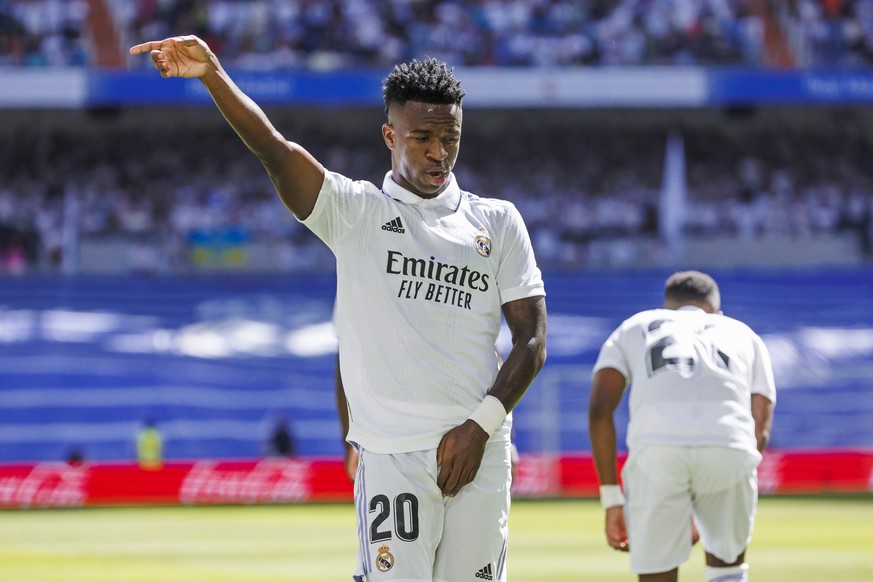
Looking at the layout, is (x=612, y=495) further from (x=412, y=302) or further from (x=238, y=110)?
(x=238, y=110)

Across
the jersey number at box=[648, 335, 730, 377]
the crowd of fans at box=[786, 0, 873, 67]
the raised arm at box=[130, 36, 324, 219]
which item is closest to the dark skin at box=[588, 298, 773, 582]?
the jersey number at box=[648, 335, 730, 377]

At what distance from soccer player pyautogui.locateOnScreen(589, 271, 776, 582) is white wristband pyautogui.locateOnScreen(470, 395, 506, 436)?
7.53 ft

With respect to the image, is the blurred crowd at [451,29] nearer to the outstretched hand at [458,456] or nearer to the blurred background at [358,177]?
the blurred background at [358,177]

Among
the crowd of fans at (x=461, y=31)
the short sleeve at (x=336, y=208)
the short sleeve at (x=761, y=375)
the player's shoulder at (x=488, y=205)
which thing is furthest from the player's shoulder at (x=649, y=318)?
the crowd of fans at (x=461, y=31)

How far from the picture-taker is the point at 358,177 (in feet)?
105

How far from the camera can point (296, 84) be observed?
30.5 metres

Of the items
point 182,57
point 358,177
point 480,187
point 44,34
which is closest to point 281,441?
point 358,177

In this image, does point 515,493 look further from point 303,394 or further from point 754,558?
point 754,558

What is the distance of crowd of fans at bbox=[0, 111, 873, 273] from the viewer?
29391mm

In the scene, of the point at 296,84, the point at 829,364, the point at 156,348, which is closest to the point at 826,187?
the point at 829,364

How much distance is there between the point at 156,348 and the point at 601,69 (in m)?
11.8

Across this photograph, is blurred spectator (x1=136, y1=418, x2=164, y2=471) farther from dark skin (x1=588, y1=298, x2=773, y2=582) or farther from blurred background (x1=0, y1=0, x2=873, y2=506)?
dark skin (x1=588, y1=298, x2=773, y2=582)

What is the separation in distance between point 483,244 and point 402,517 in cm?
94

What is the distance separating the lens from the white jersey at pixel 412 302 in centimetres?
452
